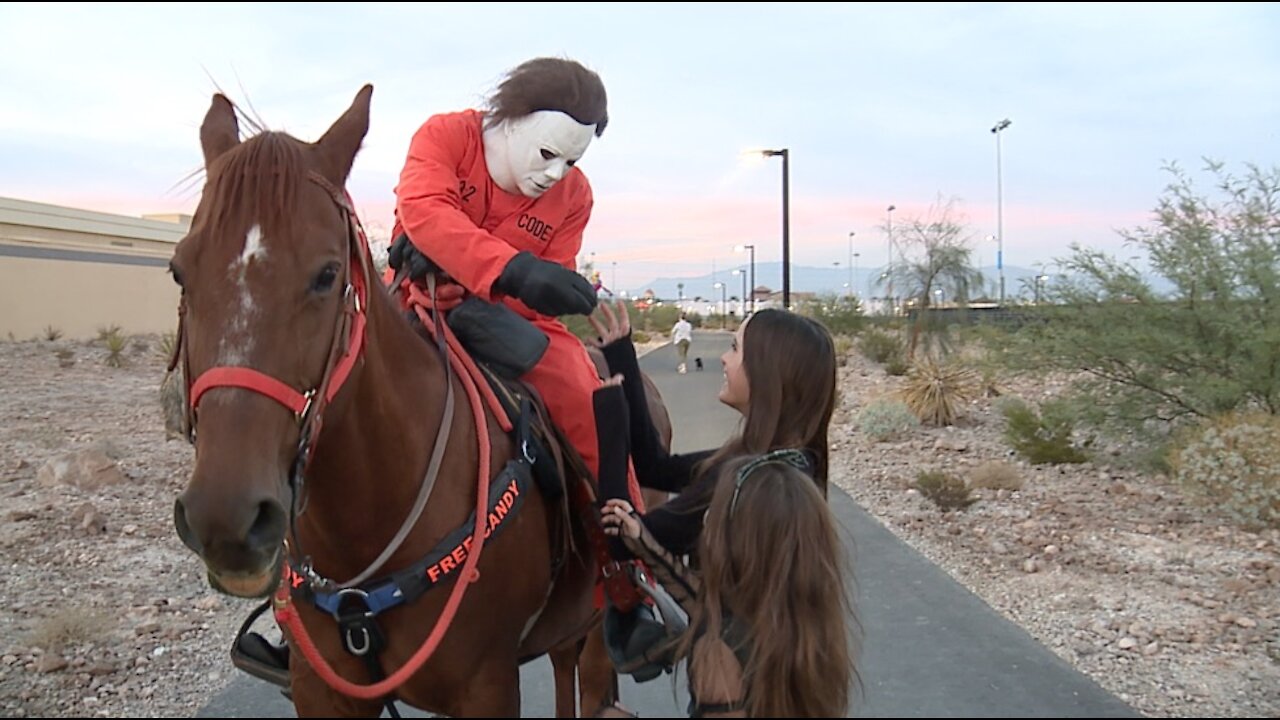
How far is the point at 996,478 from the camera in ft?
31.0

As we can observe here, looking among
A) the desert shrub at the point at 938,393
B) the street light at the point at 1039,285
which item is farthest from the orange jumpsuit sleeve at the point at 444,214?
the desert shrub at the point at 938,393

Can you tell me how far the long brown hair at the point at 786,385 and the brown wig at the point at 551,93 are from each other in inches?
39.8

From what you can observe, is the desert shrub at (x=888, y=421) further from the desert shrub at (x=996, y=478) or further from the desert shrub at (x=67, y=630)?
the desert shrub at (x=67, y=630)

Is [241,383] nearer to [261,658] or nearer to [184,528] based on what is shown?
[184,528]

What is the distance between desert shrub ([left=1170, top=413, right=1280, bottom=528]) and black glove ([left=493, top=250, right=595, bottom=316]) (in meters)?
7.03

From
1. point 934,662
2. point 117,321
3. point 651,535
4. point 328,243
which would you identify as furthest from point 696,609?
point 117,321

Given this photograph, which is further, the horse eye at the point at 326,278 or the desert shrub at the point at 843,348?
the desert shrub at the point at 843,348

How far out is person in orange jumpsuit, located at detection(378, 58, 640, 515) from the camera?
9.17 ft

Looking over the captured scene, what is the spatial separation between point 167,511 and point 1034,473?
29.1ft

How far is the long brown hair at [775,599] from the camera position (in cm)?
207

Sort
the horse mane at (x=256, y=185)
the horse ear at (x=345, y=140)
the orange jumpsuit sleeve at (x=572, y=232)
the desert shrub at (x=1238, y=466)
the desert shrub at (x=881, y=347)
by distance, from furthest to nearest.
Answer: the desert shrub at (x=881, y=347) → the desert shrub at (x=1238, y=466) → the orange jumpsuit sleeve at (x=572, y=232) → the horse ear at (x=345, y=140) → the horse mane at (x=256, y=185)

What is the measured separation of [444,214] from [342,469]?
91cm

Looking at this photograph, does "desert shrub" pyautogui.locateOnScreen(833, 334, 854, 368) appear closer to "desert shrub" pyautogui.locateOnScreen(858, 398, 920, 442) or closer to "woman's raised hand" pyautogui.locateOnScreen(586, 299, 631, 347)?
"desert shrub" pyautogui.locateOnScreen(858, 398, 920, 442)

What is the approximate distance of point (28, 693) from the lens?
172 inches
